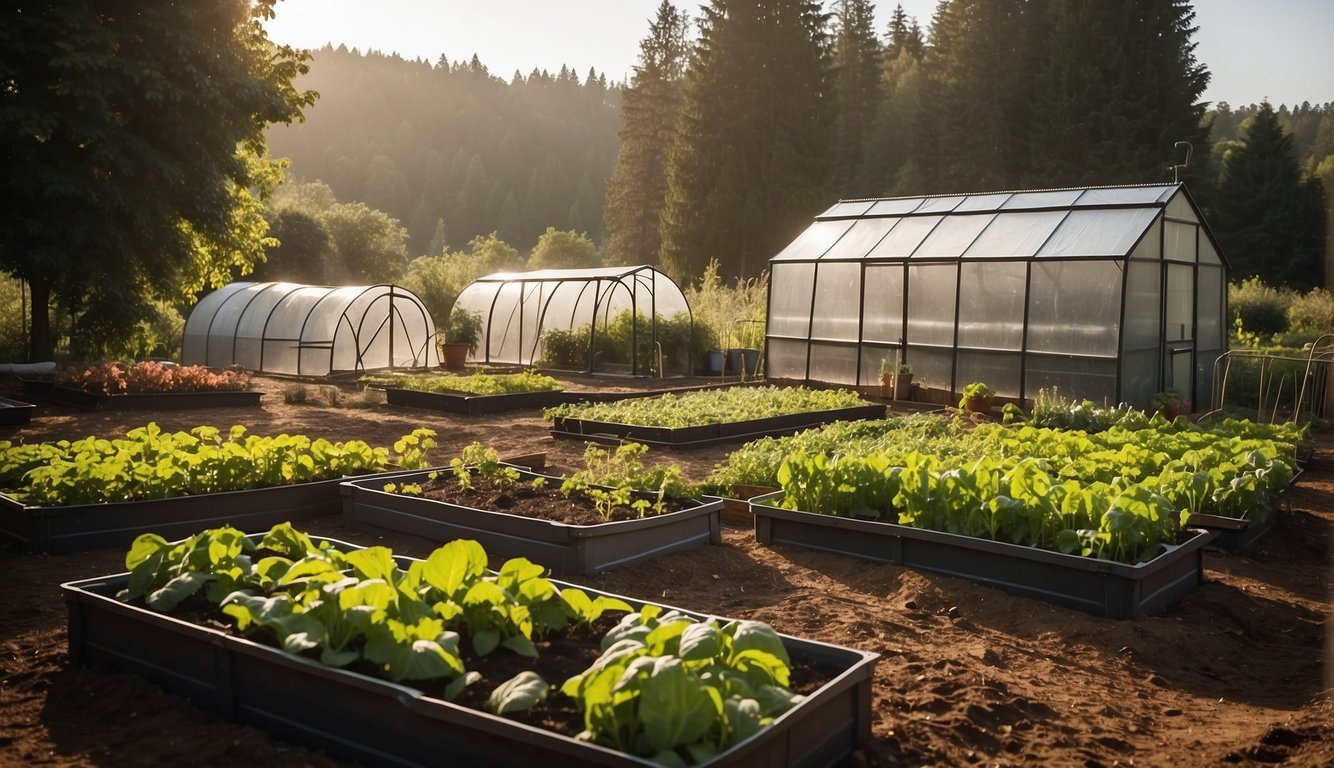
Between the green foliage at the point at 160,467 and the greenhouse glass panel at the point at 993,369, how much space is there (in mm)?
9283

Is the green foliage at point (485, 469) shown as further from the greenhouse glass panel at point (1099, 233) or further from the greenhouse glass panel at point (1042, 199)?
the greenhouse glass panel at point (1042, 199)

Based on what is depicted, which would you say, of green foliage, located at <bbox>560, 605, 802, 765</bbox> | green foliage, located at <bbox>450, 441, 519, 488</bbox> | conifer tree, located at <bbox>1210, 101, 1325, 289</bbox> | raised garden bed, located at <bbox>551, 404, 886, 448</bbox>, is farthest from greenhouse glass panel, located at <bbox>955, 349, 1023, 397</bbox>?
conifer tree, located at <bbox>1210, 101, 1325, 289</bbox>

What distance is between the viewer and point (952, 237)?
1464 centimetres

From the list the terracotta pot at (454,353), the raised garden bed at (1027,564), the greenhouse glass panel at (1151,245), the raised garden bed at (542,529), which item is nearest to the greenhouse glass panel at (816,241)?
the greenhouse glass panel at (1151,245)

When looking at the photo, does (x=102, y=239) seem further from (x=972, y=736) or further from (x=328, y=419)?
(x=972, y=736)

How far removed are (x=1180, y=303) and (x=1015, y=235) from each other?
252 centimetres

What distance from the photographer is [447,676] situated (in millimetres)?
3027

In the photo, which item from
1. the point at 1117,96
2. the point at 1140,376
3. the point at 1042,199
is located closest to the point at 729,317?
the point at 1042,199

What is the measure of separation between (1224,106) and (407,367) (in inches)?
2346

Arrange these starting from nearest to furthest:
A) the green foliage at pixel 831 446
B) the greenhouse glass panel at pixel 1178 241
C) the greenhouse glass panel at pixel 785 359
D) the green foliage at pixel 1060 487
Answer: the green foliage at pixel 1060 487 → the green foliage at pixel 831 446 → the greenhouse glass panel at pixel 1178 241 → the greenhouse glass panel at pixel 785 359

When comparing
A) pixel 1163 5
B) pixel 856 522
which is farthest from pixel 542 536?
pixel 1163 5

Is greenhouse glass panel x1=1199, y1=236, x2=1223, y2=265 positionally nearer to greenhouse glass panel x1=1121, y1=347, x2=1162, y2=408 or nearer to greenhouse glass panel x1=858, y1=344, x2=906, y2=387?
greenhouse glass panel x1=1121, y1=347, x2=1162, y2=408

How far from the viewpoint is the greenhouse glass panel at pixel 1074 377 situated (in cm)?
1247

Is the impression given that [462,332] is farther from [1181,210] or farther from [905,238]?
[1181,210]
